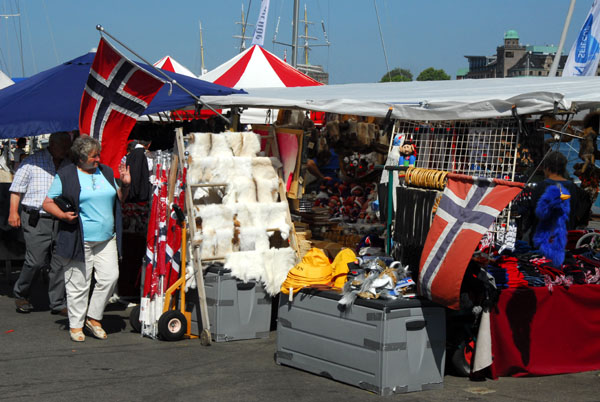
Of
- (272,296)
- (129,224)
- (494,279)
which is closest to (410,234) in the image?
(494,279)

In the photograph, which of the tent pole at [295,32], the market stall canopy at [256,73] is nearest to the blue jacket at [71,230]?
the market stall canopy at [256,73]

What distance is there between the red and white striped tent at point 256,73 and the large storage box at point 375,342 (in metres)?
10.1

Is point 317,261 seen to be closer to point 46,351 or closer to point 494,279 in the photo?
point 494,279

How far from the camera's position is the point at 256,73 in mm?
16234

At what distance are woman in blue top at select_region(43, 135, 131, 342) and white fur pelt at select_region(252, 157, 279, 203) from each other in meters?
1.49

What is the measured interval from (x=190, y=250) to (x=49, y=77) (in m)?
3.69

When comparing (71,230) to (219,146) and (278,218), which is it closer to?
(219,146)

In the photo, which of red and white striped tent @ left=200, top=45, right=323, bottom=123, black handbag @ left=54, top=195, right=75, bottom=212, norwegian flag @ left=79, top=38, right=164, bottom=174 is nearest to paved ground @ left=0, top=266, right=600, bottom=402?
black handbag @ left=54, top=195, right=75, bottom=212

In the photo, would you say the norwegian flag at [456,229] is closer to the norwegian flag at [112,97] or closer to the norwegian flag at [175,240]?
the norwegian flag at [175,240]

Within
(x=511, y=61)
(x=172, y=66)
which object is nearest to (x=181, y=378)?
(x=172, y=66)

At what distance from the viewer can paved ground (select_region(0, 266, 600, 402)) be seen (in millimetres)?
5664

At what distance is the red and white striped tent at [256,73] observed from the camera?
1603 centimetres

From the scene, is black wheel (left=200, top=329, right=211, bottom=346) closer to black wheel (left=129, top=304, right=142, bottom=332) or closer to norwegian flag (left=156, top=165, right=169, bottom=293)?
norwegian flag (left=156, top=165, right=169, bottom=293)

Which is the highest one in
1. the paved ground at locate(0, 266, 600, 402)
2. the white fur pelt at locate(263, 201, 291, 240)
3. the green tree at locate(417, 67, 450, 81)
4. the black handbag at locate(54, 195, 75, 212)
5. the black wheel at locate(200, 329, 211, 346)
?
the green tree at locate(417, 67, 450, 81)
